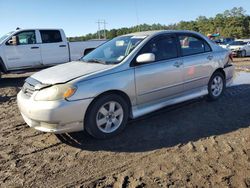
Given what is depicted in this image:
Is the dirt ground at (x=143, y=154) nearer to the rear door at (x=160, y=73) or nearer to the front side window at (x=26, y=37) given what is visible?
the rear door at (x=160, y=73)

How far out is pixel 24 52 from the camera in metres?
11.5

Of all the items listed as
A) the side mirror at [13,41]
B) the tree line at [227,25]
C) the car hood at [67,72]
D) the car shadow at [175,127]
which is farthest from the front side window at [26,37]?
the tree line at [227,25]

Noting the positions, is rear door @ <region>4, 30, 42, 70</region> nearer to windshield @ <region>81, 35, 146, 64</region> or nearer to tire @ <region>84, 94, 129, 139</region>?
windshield @ <region>81, 35, 146, 64</region>

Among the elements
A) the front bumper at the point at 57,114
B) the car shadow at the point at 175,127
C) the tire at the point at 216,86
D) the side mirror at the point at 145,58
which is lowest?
the car shadow at the point at 175,127

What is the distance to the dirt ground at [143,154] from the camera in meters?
3.41

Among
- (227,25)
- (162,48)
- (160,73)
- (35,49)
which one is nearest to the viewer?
(160,73)

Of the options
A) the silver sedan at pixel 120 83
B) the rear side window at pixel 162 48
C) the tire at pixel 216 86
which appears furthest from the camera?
the tire at pixel 216 86

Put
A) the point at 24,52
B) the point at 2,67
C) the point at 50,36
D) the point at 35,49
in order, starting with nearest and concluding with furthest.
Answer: the point at 2,67
the point at 24,52
the point at 35,49
the point at 50,36

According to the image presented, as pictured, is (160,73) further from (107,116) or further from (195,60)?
(107,116)

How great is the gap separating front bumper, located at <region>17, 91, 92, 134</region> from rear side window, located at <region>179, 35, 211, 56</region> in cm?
252

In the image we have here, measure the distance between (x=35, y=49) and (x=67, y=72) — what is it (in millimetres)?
7666

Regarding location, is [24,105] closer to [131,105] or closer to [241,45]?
[131,105]

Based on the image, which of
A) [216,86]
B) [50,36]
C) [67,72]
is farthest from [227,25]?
[67,72]

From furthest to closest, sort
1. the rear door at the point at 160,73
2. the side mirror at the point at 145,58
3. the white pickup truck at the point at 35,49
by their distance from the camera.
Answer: the white pickup truck at the point at 35,49 → the rear door at the point at 160,73 → the side mirror at the point at 145,58
